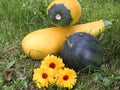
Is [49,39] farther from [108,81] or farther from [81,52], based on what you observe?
[108,81]

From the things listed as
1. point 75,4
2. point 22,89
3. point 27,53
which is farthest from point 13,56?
point 75,4

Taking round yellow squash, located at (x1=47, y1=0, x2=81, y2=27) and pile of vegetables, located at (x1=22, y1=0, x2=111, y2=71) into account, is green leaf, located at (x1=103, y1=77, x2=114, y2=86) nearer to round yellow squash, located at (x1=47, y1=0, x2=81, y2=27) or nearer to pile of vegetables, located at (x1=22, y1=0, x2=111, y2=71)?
pile of vegetables, located at (x1=22, y1=0, x2=111, y2=71)

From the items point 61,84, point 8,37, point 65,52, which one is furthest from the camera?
point 8,37

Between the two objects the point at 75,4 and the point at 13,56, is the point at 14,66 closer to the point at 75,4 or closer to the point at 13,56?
the point at 13,56

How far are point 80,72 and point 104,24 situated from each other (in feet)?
1.79

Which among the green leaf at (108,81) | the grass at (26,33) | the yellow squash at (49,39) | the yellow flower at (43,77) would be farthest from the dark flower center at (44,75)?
the green leaf at (108,81)

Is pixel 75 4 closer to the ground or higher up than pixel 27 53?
higher up

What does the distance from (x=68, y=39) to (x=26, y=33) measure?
649 millimetres

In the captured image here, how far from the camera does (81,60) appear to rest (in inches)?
120

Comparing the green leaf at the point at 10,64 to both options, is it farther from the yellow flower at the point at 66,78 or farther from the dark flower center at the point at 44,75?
the yellow flower at the point at 66,78

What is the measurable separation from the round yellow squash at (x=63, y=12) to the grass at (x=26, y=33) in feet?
1.13

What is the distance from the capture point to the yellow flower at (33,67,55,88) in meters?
2.92

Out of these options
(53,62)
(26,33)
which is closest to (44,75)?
(53,62)

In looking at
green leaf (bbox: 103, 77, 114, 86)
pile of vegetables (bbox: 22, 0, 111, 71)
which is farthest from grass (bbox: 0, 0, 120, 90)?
pile of vegetables (bbox: 22, 0, 111, 71)
